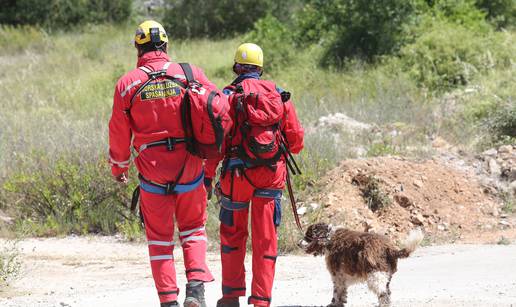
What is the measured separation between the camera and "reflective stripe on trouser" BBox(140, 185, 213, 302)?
5.73 meters

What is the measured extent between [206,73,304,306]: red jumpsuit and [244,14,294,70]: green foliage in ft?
44.6

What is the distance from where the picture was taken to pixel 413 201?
10023mm

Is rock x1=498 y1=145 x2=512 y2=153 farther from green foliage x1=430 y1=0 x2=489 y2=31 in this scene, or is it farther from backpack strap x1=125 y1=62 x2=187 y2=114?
green foliage x1=430 y1=0 x2=489 y2=31

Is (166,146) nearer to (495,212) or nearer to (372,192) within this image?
(372,192)

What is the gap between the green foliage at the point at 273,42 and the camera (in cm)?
1975

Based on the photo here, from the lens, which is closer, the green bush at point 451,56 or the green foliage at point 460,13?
the green bush at point 451,56

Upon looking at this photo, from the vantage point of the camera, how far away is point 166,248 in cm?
580

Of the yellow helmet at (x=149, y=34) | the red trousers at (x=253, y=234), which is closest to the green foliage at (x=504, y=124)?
the red trousers at (x=253, y=234)

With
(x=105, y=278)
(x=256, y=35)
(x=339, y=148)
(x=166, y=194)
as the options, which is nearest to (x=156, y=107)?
(x=166, y=194)

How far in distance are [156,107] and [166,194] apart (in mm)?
645

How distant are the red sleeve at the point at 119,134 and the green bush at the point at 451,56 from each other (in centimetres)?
1118

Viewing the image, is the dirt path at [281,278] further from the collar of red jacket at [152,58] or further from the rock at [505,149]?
the rock at [505,149]

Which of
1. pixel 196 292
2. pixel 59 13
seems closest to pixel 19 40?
pixel 59 13

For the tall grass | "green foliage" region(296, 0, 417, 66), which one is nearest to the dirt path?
the tall grass
